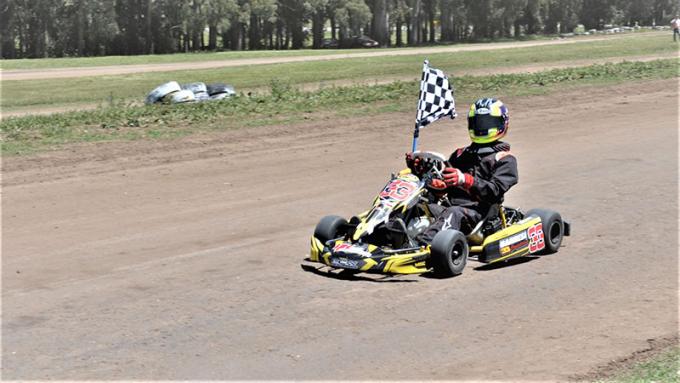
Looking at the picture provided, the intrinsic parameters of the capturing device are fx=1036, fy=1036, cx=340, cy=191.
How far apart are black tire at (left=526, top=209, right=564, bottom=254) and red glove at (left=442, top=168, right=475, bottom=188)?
1018 mm

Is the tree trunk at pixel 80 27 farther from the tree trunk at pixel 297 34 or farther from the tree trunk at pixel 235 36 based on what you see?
the tree trunk at pixel 297 34

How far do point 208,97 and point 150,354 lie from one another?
15901 millimetres

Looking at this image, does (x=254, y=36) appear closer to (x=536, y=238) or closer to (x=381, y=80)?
(x=381, y=80)

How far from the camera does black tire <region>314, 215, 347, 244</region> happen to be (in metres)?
9.17

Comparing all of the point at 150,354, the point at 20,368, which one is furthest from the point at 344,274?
the point at 20,368

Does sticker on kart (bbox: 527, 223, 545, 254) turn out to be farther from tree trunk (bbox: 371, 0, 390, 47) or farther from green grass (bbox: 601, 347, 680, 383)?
tree trunk (bbox: 371, 0, 390, 47)

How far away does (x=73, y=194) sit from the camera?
13094 millimetres

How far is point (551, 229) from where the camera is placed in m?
9.68

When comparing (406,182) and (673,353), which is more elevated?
(406,182)

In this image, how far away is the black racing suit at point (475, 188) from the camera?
8961mm

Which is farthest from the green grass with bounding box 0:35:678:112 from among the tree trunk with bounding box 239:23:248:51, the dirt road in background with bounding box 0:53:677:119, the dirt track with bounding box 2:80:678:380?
the tree trunk with bounding box 239:23:248:51

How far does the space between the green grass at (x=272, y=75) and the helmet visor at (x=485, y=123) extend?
15.1m

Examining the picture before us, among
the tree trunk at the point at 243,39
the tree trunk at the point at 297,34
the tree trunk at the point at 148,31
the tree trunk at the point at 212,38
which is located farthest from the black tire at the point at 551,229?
the tree trunk at the point at 297,34

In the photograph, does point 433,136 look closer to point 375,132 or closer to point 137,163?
point 375,132
